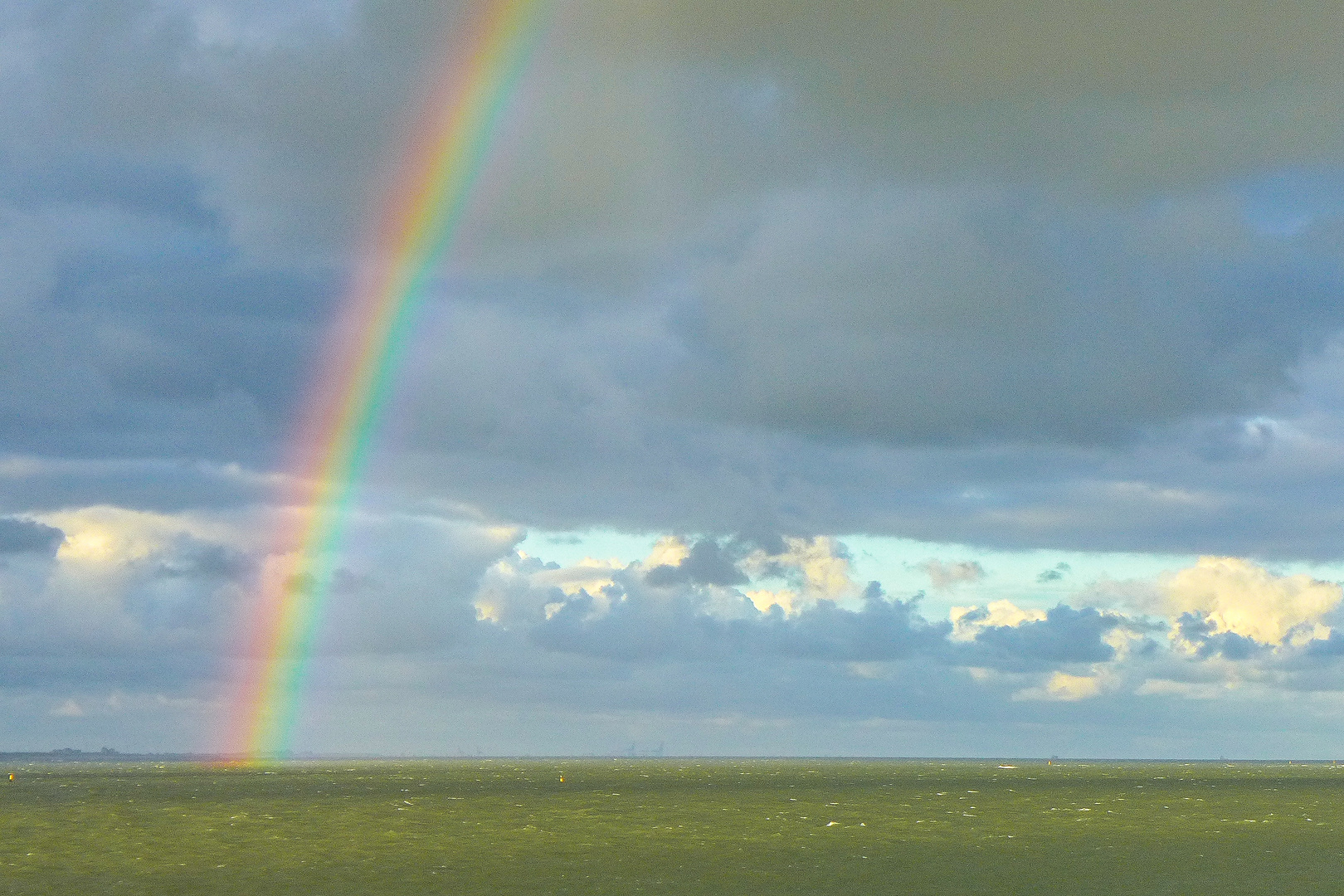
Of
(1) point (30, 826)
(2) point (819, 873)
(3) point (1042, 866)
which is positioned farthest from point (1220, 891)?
(1) point (30, 826)

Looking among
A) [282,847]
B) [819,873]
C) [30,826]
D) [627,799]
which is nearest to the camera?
[819,873]

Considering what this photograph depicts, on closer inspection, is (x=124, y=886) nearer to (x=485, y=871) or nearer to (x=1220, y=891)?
(x=485, y=871)

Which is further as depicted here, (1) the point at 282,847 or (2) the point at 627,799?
(2) the point at 627,799

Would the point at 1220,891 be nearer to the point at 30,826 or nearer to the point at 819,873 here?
the point at 819,873

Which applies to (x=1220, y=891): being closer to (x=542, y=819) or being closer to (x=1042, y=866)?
(x=1042, y=866)

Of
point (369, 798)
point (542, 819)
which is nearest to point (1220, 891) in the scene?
point (542, 819)

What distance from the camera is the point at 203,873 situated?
3292 inches

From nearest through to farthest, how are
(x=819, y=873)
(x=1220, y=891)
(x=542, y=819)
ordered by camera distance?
(x=1220, y=891) < (x=819, y=873) < (x=542, y=819)

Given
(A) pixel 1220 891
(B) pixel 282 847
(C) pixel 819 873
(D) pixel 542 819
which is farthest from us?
(D) pixel 542 819

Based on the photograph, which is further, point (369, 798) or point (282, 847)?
point (369, 798)

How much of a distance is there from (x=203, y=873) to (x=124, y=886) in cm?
651

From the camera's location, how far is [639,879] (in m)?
79.8

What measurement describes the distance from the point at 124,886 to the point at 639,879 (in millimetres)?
29021

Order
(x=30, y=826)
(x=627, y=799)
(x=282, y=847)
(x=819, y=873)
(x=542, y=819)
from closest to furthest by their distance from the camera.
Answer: (x=819, y=873)
(x=282, y=847)
(x=30, y=826)
(x=542, y=819)
(x=627, y=799)
